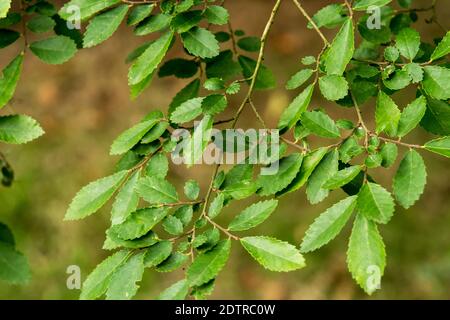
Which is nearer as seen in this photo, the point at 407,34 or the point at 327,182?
the point at 327,182

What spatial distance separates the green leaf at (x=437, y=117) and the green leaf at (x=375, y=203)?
20 cm

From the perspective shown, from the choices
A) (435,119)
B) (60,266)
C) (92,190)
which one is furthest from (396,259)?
(92,190)

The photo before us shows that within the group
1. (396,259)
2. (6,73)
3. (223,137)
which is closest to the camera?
(223,137)

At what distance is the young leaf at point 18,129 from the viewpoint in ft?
3.66

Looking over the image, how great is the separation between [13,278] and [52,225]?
1993mm

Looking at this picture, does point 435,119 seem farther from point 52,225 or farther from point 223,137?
point 52,225

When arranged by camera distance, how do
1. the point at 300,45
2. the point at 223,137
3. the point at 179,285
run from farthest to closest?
the point at 300,45 → the point at 223,137 → the point at 179,285

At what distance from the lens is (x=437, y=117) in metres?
1.06

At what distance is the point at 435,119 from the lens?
1.06 meters

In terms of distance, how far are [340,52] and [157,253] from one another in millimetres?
460

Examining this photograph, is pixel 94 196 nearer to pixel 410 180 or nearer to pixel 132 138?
pixel 132 138

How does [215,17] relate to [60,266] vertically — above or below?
above

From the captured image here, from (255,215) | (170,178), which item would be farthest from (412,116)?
(170,178)

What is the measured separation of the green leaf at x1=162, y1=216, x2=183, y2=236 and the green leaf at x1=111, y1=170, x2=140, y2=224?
0.08 meters
